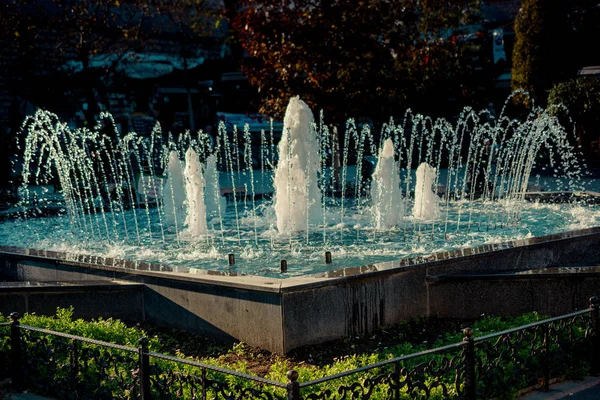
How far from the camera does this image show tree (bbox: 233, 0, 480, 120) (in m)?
17.9

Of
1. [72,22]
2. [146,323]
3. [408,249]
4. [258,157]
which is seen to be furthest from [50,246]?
[258,157]

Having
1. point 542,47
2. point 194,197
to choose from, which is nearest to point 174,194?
point 194,197

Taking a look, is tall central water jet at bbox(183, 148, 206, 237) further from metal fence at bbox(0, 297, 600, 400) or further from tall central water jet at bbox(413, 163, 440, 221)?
metal fence at bbox(0, 297, 600, 400)

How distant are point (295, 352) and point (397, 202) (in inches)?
251

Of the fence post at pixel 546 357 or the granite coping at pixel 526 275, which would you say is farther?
the granite coping at pixel 526 275

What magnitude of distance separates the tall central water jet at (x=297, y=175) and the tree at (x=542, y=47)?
39.9 ft

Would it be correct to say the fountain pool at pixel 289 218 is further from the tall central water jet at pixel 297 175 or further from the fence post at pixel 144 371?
the fence post at pixel 144 371

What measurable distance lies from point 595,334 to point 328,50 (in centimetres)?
1305

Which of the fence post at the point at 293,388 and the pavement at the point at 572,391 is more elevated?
the fence post at the point at 293,388

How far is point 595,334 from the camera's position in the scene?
5801 millimetres

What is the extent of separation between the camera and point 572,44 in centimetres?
2311

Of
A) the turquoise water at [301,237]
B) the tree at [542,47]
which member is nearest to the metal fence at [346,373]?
the turquoise water at [301,237]

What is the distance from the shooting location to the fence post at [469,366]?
4.91 metres

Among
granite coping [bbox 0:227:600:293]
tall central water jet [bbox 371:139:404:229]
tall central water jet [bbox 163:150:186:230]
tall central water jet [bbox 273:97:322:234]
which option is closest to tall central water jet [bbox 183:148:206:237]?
tall central water jet [bbox 163:150:186:230]
